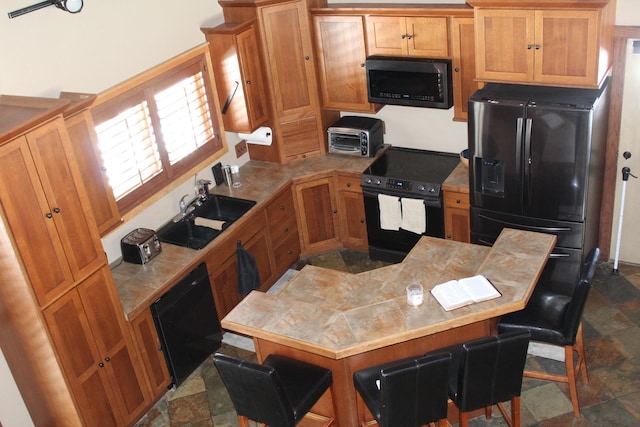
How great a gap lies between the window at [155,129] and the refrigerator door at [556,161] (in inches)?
111

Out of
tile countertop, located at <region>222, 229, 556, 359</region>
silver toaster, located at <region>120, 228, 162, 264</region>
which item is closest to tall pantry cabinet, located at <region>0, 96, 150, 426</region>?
silver toaster, located at <region>120, 228, 162, 264</region>

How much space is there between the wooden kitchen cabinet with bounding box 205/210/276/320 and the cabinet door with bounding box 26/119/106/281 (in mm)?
1286

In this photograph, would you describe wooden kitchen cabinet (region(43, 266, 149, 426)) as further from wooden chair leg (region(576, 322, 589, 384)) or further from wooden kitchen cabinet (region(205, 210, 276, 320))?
wooden chair leg (region(576, 322, 589, 384))

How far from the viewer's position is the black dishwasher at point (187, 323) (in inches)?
212

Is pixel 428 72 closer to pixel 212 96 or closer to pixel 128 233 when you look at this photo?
pixel 212 96

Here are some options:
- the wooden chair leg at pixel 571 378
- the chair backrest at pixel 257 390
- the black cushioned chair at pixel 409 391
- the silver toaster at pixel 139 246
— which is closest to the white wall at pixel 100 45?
the silver toaster at pixel 139 246

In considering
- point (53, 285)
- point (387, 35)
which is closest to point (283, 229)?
point (387, 35)

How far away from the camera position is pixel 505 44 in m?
5.43

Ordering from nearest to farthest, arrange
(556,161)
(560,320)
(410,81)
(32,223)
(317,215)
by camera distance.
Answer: (32,223) < (560,320) < (556,161) < (410,81) < (317,215)

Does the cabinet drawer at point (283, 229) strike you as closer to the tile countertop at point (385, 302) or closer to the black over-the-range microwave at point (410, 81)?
the black over-the-range microwave at point (410, 81)

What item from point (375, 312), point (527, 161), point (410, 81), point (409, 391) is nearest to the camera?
point (409, 391)

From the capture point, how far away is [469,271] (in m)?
4.61

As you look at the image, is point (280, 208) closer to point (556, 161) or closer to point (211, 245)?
point (211, 245)

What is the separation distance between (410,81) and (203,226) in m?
2.22
